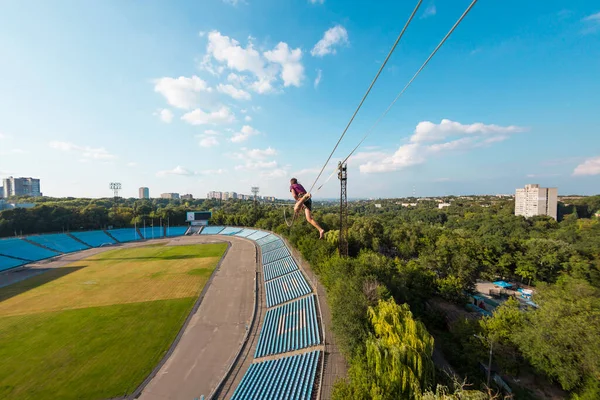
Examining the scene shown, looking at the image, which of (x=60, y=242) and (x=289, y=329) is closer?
(x=289, y=329)

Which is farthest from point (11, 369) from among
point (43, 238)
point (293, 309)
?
point (43, 238)

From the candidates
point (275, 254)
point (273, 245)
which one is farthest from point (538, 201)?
point (275, 254)

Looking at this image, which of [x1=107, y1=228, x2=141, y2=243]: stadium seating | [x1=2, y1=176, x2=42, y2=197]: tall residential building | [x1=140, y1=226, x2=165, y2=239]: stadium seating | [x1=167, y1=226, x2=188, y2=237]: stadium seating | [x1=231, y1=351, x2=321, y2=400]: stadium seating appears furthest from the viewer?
[x1=2, y1=176, x2=42, y2=197]: tall residential building

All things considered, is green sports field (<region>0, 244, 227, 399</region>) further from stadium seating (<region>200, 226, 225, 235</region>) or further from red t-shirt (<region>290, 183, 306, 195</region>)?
stadium seating (<region>200, 226, 225, 235</region>)

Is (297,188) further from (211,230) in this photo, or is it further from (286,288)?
(211,230)

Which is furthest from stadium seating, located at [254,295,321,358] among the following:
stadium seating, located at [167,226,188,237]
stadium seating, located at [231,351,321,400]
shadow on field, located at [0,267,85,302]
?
stadium seating, located at [167,226,188,237]

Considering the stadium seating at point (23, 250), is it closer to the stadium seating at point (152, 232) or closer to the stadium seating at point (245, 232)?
the stadium seating at point (152, 232)

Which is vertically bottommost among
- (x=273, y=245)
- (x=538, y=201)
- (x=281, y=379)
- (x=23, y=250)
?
(x=273, y=245)
